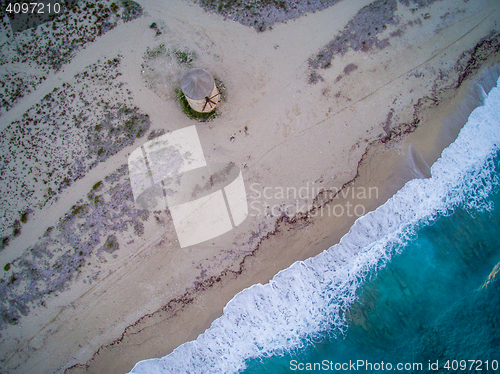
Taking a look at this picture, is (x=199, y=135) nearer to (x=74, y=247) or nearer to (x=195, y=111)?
(x=195, y=111)

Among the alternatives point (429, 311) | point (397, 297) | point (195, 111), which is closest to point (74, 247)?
point (195, 111)

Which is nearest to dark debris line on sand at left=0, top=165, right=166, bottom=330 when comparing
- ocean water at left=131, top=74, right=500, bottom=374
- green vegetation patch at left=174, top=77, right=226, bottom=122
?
green vegetation patch at left=174, top=77, right=226, bottom=122

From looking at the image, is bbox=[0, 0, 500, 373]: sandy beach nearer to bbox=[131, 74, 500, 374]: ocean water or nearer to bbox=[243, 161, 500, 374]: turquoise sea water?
Answer: bbox=[131, 74, 500, 374]: ocean water

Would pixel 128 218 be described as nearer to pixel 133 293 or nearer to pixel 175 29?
pixel 133 293

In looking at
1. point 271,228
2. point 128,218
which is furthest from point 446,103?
point 128,218

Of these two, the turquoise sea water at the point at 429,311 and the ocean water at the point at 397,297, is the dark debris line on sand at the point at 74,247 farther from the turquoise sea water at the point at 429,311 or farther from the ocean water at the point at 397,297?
Result: the turquoise sea water at the point at 429,311

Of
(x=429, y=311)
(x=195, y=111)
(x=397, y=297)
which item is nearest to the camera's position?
(x=429, y=311)
